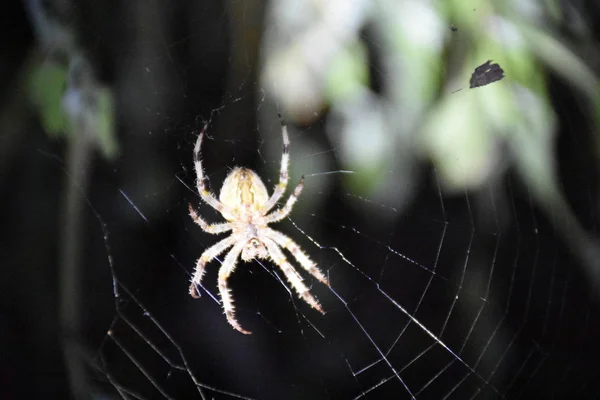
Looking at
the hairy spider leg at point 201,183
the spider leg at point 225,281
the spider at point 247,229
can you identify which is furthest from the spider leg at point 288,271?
the hairy spider leg at point 201,183

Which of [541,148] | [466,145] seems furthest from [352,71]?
[541,148]

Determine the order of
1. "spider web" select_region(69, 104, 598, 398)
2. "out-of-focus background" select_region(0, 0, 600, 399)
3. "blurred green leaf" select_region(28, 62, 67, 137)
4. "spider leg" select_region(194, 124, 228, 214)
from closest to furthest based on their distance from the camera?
"blurred green leaf" select_region(28, 62, 67, 137) < "out-of-focus background" select_region(0, 0, 600, 399) < "spider leg" select_region(194, 124, 228, 214) < "spider web" select_region(69, 104, 598, 398)

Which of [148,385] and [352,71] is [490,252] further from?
[148,385]

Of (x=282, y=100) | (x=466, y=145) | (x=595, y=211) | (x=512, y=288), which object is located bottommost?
(x=512, y=288)

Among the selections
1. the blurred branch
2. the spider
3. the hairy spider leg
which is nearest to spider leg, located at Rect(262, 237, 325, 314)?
the spider

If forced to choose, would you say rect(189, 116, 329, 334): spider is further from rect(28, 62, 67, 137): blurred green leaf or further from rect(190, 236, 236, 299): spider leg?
rect(28, 62, 67, 137): blurred green leaf

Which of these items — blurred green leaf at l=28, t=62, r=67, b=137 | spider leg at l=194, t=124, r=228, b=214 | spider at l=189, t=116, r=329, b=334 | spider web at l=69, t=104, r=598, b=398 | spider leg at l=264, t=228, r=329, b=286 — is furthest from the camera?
spider web at l=69, t=104, r=598, b=398

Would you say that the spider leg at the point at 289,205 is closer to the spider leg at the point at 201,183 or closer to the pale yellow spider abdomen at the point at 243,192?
the pale yellow spider abdomen at the point at 243,192
